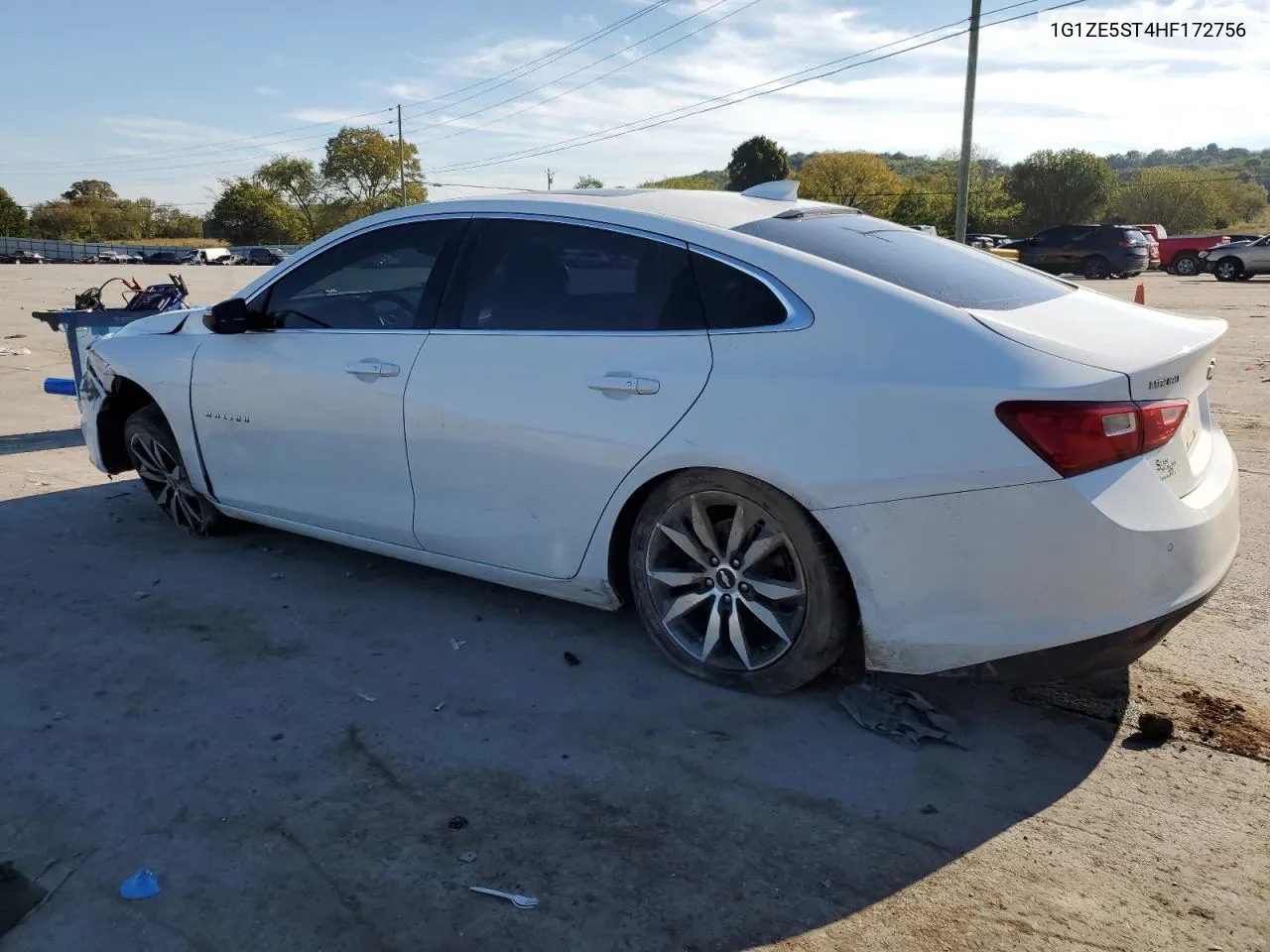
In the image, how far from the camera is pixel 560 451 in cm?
342

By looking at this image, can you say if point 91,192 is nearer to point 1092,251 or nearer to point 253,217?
point 253,217

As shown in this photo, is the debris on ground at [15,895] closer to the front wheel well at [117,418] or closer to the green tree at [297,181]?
the front wheel well at [117,418]

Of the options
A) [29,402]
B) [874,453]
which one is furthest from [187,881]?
A: [29,402]

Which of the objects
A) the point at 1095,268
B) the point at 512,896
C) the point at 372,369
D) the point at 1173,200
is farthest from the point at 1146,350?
the point at 1173,200

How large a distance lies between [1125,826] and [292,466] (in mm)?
3396

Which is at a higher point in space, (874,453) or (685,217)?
(685,217)

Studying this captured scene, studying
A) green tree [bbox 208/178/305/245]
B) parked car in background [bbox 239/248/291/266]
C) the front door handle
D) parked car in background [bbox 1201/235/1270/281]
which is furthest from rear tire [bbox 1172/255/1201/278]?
green tree [bbox 208/178/305/245]

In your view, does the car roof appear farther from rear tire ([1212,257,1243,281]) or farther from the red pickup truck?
the red pickup truck

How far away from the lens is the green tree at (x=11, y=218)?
94375 mm

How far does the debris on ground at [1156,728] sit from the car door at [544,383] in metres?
1.73

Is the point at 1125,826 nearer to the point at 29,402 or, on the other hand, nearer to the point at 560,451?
the point at 560,451

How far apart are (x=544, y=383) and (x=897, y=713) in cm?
161

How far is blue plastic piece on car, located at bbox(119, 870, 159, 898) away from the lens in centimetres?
240

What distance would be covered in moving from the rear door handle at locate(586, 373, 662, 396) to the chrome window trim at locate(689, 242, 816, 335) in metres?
0.26
